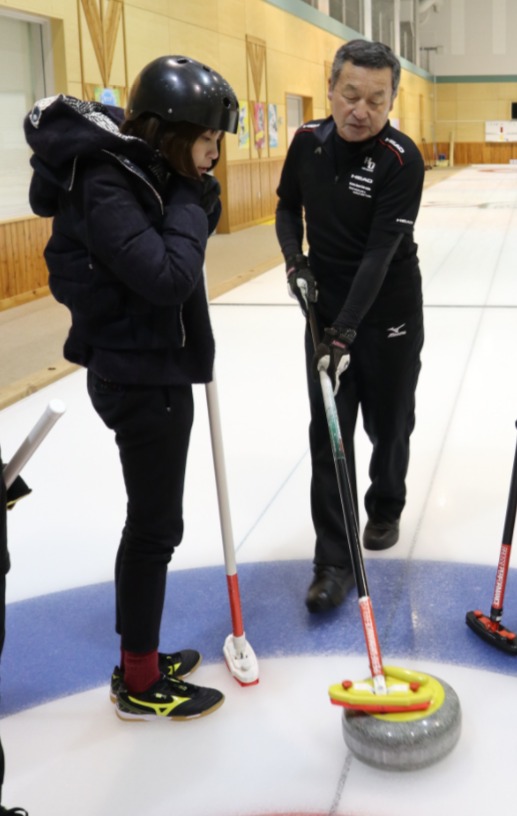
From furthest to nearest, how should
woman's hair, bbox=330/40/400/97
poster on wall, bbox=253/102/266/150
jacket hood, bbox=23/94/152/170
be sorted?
poster on wall, bbox=253/102/266/150 < woman's hair, bbox=330/40/400/97 < jacket hood, bbox=23/94/152/170

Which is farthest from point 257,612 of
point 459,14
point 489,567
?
point 459,14

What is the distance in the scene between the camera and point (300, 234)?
279 centimetres

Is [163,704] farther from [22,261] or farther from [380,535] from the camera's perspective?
[22,261]

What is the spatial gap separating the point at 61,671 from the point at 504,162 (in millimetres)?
31846

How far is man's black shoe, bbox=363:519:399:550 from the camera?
2.99 m

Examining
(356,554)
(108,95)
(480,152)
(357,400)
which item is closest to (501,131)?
(480,152)

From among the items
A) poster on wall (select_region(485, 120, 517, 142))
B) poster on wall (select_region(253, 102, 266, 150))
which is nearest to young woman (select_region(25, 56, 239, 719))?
poster on wall (select_region(253, 102, 266, 150))

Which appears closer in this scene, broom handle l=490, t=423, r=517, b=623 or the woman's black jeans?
the woman's black jeans

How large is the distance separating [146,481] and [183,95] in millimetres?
774

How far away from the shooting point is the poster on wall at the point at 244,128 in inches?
511

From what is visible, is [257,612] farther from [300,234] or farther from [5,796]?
[300,234]

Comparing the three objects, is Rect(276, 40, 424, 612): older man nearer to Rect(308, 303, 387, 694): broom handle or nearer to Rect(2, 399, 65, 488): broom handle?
Rect(308, 303, 387, 694): broom handle

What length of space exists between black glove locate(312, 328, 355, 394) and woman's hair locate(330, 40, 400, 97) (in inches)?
26.3

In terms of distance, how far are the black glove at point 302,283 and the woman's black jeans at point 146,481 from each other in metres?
0.72
